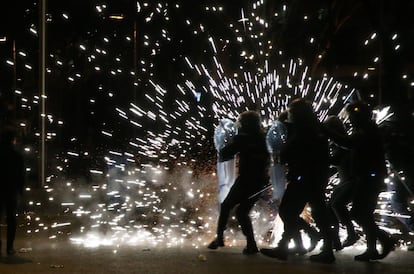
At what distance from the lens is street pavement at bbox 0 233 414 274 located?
896 centimetres

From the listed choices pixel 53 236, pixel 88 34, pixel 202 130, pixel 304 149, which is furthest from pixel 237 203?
pixel 88 34

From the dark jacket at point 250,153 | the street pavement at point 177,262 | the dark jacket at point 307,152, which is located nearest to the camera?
the street pavement at point 177,262

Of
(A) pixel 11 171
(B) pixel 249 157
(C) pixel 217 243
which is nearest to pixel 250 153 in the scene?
(B) pixel 249 157

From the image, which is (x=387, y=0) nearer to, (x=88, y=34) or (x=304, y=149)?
(x=88, y=34)

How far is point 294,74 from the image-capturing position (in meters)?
21.2

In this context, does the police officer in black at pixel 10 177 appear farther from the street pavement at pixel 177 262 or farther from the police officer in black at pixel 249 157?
the police officer in black at pixel 249 157

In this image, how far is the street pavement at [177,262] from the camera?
8.96 meters

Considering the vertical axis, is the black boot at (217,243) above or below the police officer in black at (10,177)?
below

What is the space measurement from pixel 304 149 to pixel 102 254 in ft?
9.41

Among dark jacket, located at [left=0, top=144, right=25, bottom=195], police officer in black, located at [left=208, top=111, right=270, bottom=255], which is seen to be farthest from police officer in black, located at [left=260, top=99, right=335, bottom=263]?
dark jacket, located at [left=0, top=144, right=25, bottom=195]

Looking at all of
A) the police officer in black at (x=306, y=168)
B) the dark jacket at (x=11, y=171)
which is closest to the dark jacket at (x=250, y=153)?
the police officer in black at (x=306, y=168)

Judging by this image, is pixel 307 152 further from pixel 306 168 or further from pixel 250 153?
pixel 250 153

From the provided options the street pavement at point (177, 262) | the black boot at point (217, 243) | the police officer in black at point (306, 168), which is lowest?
the street pavement at point (177, 262)

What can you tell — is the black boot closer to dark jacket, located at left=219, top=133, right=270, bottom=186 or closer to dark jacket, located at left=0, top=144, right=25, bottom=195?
dark jacket, located at left=219, top=133, right=270, bottom=186
